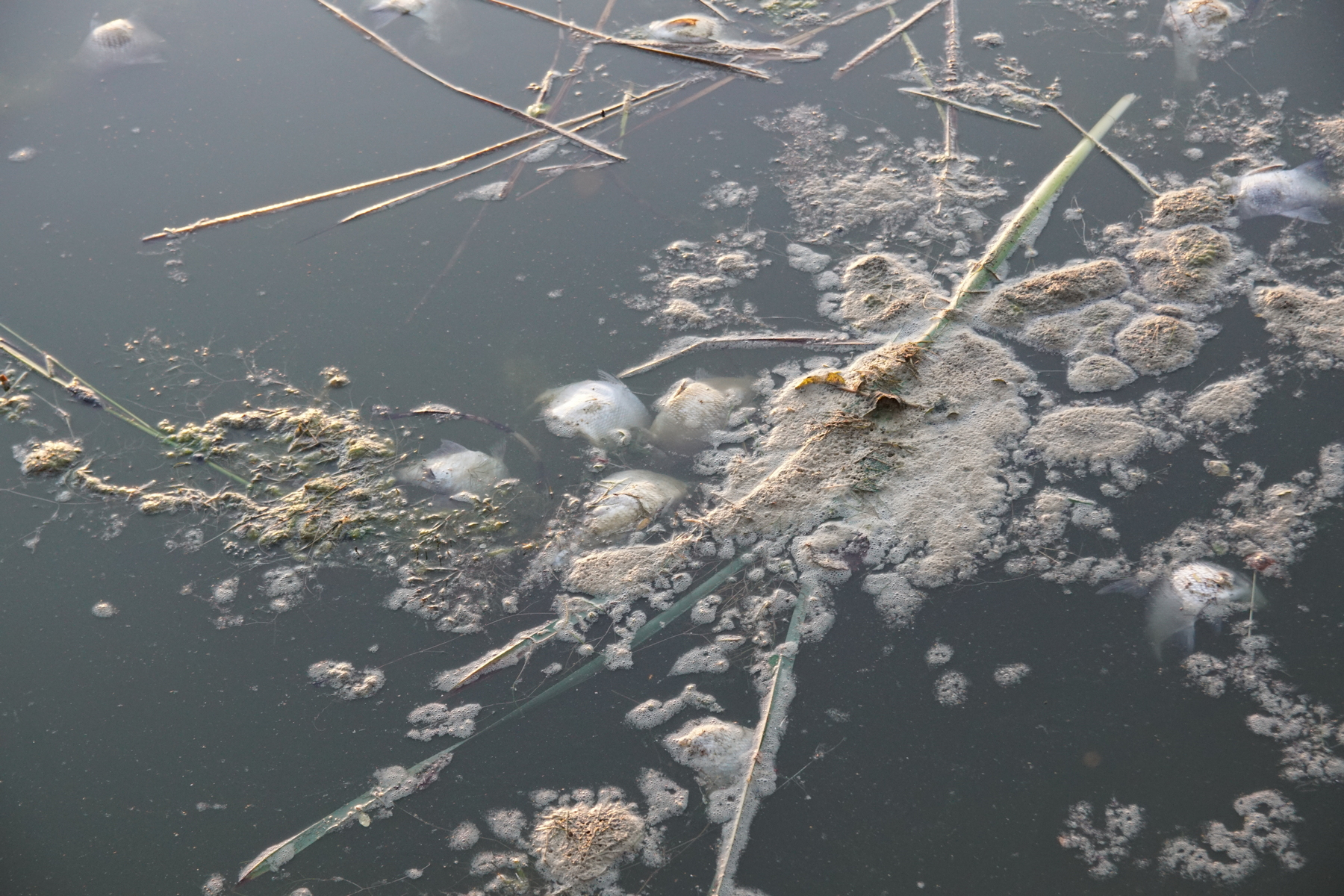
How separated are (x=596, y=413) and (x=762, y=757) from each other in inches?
34.5

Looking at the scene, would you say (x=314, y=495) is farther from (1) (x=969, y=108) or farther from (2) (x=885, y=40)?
(2) (x=885, y=40)

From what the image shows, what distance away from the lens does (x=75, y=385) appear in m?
2.36

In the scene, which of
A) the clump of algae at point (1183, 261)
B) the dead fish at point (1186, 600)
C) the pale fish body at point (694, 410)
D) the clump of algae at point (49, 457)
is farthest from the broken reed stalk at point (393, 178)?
the dead fish at point (1186, 600)

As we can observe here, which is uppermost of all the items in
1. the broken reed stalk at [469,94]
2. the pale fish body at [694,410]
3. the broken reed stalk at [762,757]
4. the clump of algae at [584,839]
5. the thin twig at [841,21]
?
the thin twig at [841,21]

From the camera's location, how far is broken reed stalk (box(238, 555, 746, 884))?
1.66 metres

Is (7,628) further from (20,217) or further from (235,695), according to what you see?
(20,217)

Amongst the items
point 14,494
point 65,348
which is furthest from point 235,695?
point 65,348

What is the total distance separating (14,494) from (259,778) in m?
1.03

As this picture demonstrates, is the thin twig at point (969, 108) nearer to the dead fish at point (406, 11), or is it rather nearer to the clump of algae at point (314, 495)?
the dead fish at point (406, 11)

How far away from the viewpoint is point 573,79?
3100 mm

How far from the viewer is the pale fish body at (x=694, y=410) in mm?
2152

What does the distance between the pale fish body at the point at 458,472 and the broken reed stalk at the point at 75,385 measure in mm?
399

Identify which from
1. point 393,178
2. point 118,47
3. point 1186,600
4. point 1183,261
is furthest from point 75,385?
point 1183,261

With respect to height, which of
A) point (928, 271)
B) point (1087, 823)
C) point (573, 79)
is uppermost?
point (573, 79)
